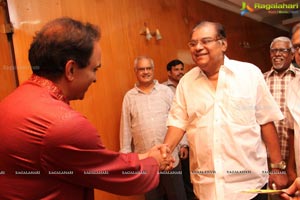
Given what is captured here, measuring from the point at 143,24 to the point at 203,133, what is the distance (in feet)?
6.46

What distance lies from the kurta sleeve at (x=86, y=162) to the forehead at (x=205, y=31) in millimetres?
788

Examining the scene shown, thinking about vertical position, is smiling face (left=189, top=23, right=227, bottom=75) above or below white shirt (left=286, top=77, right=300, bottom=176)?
above

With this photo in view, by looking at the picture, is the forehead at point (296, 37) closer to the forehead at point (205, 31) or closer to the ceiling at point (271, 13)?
the forehead at point (205, 31)

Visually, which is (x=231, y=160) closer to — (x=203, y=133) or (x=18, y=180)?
(x=203, y=133)

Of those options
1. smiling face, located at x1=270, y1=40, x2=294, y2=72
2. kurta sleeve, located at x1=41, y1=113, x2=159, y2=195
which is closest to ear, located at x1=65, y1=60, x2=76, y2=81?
kurta sleeve, located at x1=41, y1=113, x2=159, y2=195

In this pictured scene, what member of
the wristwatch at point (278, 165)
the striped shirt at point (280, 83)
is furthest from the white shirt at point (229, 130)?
the striped shirt at point (280, 83)

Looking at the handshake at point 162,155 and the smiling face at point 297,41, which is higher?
the smiling face at point 297,41

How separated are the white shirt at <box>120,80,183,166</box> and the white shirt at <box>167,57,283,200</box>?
3.26ft

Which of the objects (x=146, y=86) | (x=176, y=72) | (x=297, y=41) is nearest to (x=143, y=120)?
(x=146, y=86)

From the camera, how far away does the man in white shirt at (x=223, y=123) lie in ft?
4.37

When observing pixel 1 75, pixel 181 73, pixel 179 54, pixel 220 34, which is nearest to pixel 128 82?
pixel 181 73

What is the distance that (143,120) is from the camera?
8.11ft

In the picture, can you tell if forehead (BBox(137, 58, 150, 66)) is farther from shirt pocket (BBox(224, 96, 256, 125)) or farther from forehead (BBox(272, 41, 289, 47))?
shirt pocket (BBox(224, 96, 256, 125))

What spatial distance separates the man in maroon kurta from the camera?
0.78 m
